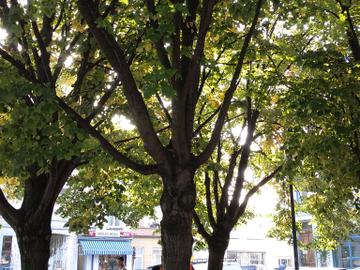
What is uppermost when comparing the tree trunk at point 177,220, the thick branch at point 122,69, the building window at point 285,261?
the thick branch at point 122,69

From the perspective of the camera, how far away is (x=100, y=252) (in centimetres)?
3906

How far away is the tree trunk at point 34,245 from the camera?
934cm

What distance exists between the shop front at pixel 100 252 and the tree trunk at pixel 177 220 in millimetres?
32833

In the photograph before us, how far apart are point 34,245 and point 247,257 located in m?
43.4

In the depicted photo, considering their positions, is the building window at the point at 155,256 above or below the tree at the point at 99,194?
below

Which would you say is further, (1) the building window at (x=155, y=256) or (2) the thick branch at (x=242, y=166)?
(1) the building window at (x=155, y=256)

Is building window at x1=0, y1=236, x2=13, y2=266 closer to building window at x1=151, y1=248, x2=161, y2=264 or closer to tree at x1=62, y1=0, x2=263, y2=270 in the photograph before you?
building window at x1=151, y1=248, x2=161, y2=264

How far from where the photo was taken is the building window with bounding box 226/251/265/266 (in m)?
49.4

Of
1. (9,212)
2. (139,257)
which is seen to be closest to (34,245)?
(9,212)

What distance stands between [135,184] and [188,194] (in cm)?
912

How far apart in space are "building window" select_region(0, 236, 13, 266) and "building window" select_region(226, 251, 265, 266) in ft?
72.6

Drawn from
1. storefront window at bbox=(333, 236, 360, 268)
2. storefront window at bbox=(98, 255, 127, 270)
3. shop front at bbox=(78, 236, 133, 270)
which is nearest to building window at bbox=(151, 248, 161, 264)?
shop front at bbox=(78, 236, 133, 270)

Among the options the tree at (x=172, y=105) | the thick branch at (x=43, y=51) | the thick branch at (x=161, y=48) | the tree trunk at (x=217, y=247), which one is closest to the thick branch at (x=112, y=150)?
the tree at (x=172, y=105)

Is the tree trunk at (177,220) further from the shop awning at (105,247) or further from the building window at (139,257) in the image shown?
the building window at (139,257)
